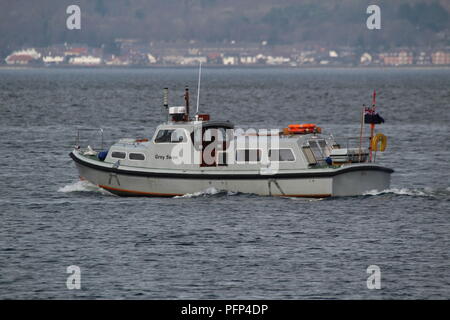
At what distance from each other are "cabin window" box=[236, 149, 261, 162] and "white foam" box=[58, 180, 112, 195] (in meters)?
6.40

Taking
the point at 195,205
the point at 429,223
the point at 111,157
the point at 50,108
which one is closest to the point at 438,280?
the point at 429,223

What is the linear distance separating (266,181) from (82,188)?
30.1 feet

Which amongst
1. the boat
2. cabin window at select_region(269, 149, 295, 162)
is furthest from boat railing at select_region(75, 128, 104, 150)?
cabin window at select_region(269, 149, 295, 162)

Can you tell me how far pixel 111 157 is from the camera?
41375 mm

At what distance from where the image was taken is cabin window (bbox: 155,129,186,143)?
1572 inches

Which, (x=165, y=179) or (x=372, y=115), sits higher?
(x=372, y=115)

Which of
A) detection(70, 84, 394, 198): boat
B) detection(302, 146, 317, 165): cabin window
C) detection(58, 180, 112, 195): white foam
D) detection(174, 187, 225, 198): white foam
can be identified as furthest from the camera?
detection(58, 180, 112, 195): white foam

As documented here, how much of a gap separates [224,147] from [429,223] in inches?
336

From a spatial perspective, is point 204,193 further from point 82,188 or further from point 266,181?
point 82,188

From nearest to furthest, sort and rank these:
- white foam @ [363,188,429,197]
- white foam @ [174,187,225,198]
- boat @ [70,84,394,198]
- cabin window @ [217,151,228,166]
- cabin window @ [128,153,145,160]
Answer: boat @ [70,84,394,198] < cabin window @ [217,151,228,166] < white foam @ [174,187,225,198] < cabin window @ [128,153,145,160] < white foam @ [363,188,429,197]

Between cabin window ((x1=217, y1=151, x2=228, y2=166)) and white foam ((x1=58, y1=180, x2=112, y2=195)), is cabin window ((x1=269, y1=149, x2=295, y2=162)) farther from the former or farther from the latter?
white foam ((x1=58, y1=180, x2=112, y2=195))

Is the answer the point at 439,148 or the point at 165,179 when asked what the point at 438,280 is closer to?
the point at 165,179

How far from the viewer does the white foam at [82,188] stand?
140 ft

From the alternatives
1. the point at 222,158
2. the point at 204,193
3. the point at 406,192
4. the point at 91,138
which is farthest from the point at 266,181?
the point at 91,138
